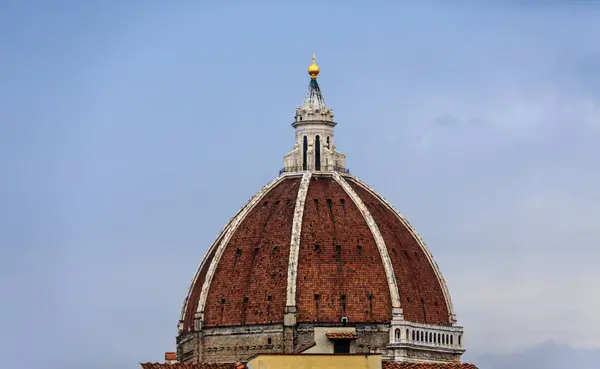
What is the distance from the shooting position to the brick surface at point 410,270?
421 ft

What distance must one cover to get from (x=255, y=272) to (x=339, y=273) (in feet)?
13.5

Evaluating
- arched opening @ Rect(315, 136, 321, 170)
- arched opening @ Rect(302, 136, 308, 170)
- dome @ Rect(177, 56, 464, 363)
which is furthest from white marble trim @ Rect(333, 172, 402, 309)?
arched opening @ Rect(302, 136, 308, 170)

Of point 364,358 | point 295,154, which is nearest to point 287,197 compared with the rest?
point 295,154

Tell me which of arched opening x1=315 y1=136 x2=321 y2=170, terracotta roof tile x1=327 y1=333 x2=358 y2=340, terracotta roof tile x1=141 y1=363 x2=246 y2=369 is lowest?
terracotta roof tile x1=327 y1=333 x2=358 y2=340

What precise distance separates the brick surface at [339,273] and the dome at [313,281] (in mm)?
49

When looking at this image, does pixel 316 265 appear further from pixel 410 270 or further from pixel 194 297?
pixel 194 297

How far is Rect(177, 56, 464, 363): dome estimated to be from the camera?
5000 inches

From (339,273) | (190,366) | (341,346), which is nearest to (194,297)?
(339,273)

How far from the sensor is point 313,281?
417ft

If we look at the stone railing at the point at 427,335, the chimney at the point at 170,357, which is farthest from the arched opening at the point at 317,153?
the chimney at the point at 170,357

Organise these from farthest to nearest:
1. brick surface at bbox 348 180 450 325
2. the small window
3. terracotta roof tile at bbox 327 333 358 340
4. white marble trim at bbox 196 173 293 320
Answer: white marble trim at bbox 196 173 293 320 < brick surface at bbox 348 180 450 325 < terracotta roof tile at bbox 327 333 358 340 < the small window

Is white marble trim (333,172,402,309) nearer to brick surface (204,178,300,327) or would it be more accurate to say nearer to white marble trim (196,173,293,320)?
brick surface (204,178,300,327)

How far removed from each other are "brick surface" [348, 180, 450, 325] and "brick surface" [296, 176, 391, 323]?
96cm

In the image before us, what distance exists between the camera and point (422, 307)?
426 ft
